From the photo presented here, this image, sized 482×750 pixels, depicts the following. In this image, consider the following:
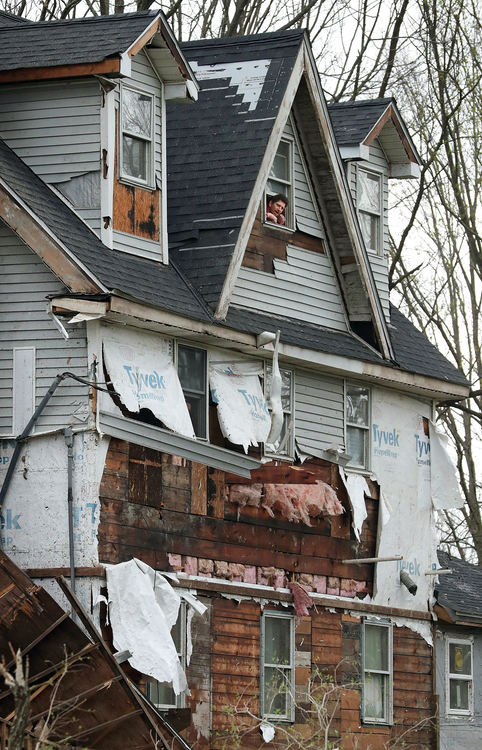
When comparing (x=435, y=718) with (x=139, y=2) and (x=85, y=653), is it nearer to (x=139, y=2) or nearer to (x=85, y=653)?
(x=85, y=653)

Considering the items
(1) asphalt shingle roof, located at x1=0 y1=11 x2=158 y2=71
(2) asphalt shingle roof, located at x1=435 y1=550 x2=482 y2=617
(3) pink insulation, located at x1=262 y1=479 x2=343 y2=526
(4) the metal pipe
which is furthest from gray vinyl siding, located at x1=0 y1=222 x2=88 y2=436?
(2) asphalt shingle roof, located at x1=435 y1=550 x2=482 y2=617

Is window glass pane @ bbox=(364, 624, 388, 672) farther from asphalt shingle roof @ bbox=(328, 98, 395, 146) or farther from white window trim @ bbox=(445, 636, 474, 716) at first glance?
asphalt shingle roof @ bbox=(328, 98, 395, 146)

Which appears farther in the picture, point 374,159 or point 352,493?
point 374,159

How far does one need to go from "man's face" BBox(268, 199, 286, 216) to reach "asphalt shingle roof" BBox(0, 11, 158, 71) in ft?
11.4

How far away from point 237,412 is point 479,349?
53.1ft

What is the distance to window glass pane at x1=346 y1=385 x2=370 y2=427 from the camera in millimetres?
24344

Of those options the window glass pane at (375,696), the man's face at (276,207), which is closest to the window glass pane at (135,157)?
the man's face at (276,207)

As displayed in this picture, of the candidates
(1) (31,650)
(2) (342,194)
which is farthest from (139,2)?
(1) (31,650)

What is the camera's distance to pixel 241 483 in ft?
71.8

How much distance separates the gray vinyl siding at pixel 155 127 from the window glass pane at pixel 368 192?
499 cm

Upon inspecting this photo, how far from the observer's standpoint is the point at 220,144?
2311 cm

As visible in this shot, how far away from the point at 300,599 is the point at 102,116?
23.7ft

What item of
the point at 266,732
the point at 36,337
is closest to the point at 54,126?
the point at 36,337

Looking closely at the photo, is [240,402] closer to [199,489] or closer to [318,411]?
[199,489]
